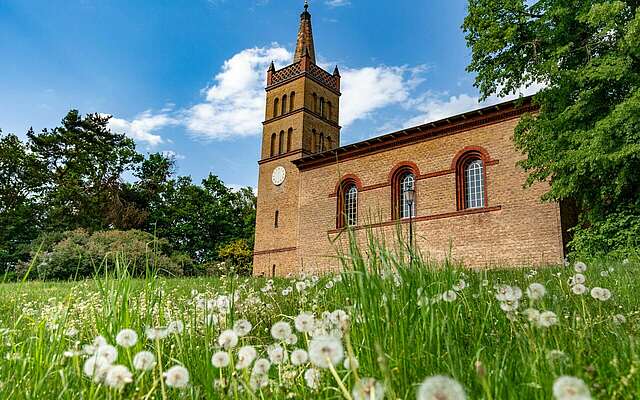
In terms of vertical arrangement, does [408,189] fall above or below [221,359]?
Answer: above

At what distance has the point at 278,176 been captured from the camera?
29.9 metres

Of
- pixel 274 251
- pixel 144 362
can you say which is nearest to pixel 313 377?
pixel 144 362

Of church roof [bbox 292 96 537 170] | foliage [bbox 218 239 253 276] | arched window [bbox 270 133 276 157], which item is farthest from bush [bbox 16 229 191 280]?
foliage [bbox 218 239 253 276]

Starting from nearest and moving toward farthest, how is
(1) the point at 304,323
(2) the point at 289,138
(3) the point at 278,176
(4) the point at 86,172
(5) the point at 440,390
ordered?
(5) the point at 440,390 < (1) the point at 304,323 < (3) the point at 278,176 < (2) the point at 289,138 < (4) the point at 86,172

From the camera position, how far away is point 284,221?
2844cm

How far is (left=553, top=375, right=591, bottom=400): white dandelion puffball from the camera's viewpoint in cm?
83

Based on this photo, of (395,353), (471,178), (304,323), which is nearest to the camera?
(304,323)

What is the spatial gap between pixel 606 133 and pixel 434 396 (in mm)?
13105

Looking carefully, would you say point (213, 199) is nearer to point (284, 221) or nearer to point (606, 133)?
point (284, 221)

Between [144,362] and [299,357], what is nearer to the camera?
[144,362]

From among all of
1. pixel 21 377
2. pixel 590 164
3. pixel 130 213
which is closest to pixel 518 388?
pixel 21 377

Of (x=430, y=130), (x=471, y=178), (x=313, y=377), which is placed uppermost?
(x=430, y=130)

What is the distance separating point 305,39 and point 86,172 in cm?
2093

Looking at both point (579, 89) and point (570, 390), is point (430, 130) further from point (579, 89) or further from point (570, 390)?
point (570, 390)
